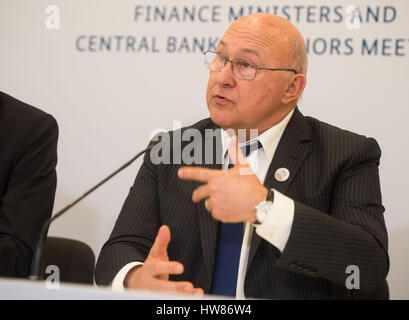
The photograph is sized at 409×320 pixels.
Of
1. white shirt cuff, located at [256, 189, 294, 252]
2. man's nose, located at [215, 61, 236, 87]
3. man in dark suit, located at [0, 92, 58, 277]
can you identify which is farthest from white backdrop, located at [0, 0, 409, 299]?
white shirt cuff, located at [256, 189, 294, 252]

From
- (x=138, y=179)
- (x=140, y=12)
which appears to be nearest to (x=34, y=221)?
(x=138, y=179)

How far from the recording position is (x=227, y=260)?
1891 mm

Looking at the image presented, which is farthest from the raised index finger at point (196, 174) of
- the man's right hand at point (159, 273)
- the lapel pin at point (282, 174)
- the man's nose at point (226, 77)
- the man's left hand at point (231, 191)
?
the man's nose at point (226, 77)

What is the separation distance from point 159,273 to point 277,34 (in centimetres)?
104

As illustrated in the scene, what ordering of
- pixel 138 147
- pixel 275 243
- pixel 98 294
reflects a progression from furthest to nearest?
pixel 138 147
pixel 275 243
pixel 98 294

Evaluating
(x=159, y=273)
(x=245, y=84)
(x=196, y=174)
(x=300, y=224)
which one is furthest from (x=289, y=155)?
(x=159, y=273)

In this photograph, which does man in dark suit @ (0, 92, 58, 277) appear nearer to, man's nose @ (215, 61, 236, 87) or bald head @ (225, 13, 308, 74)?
man's nose @ (215, 61, 236, 87)

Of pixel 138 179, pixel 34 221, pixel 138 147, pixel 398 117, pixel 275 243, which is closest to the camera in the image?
pixel 275 243

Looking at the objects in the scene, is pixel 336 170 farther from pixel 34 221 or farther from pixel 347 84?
pixel 34 221

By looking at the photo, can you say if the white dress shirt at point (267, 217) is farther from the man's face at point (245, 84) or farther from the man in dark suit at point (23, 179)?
the man in dark suit at point (23, 179)

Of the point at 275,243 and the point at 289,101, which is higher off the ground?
the point at 289,101

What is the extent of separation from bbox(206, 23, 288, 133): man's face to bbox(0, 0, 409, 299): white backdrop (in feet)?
2.16

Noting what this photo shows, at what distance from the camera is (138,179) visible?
2.14 m
